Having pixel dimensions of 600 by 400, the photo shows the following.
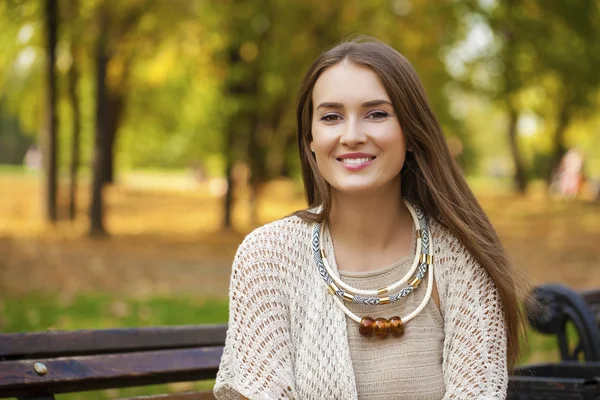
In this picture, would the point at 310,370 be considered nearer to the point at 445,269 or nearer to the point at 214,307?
the point at 445,269

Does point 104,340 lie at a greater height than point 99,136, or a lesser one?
lesser

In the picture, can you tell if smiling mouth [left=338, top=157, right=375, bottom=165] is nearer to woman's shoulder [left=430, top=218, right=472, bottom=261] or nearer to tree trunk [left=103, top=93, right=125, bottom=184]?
woman's shoulder [left=430, top=218, right=472, bottom=261]

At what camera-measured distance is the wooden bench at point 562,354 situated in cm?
330

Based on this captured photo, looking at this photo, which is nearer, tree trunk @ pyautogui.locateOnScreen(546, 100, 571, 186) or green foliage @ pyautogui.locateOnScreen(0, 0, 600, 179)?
green foliage @ pyautogui.locateOnScreen(0, 0, 600, 179)

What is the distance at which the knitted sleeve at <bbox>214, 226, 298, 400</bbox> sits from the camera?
2.53 m

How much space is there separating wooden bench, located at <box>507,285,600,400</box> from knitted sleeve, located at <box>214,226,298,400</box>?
1.16 metres

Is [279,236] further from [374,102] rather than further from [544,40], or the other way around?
[544,40]

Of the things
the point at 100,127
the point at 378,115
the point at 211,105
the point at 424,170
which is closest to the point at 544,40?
the point at 211,105

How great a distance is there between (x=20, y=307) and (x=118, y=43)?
9.22 meters

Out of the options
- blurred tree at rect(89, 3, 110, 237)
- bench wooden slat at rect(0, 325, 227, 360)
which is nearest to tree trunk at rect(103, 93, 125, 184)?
blurred tree at rect(89, 3, 110, 237)

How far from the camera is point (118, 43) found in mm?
17297

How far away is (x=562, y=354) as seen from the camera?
434 cm

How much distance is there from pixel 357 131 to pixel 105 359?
1.32 m

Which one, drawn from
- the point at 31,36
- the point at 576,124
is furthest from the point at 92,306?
the point at 576,124
